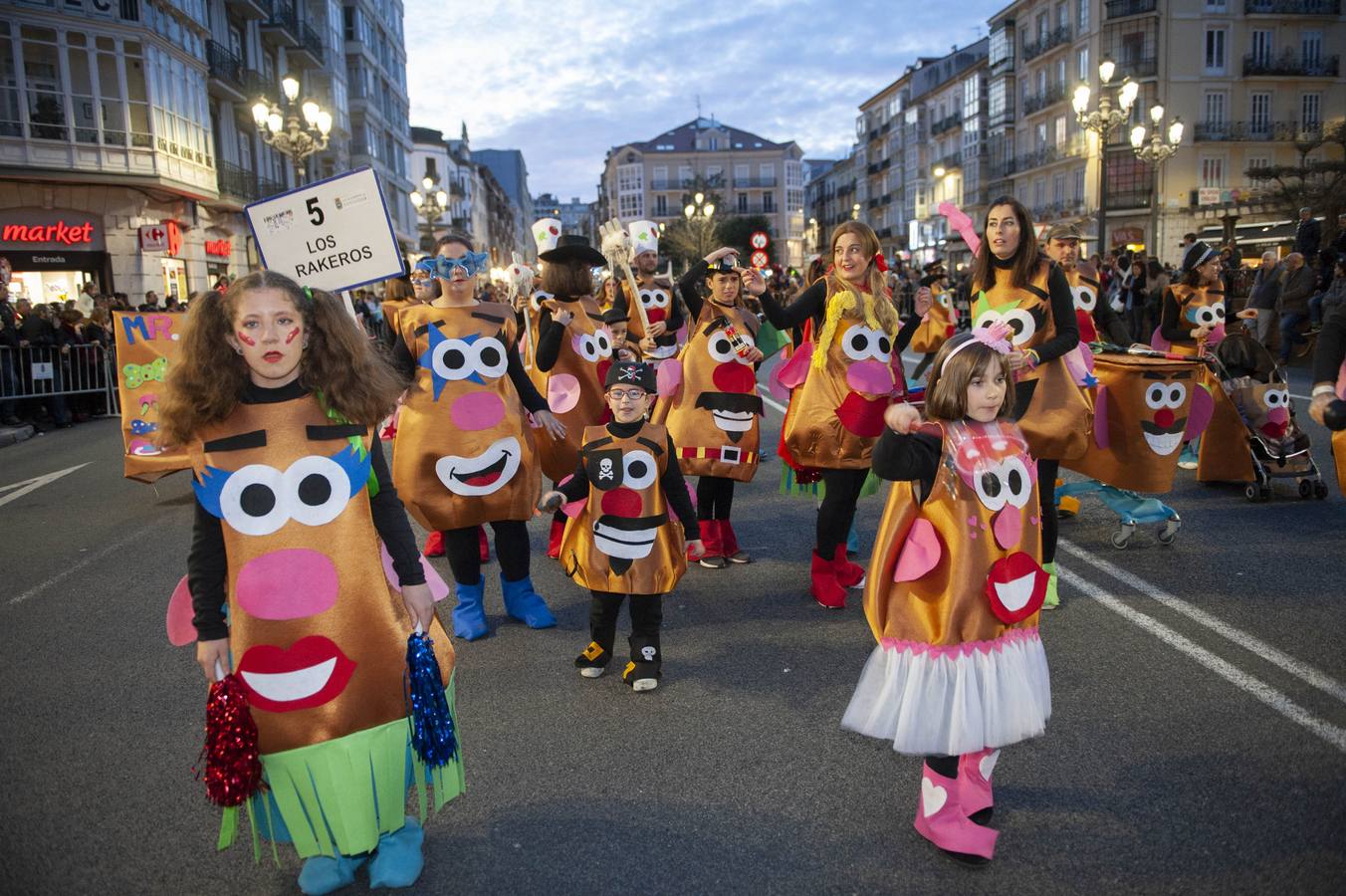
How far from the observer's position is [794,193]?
102250 millimetres

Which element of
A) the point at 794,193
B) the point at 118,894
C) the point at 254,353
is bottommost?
the point at 118,894

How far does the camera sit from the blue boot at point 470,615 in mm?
4855

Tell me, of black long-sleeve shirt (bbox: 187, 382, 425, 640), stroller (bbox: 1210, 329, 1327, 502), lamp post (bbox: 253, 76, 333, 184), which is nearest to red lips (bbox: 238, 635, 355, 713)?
black long-sleeve shirt (bbox: 187, 382, 425, 640)

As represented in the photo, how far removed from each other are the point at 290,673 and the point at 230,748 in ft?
0.76

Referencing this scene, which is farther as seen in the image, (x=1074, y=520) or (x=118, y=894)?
(x=1074, y=520)

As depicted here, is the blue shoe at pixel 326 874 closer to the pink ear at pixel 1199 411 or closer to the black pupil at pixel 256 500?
the black pupil at pixel 256 500

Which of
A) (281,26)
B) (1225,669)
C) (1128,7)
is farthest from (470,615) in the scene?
(1128,7)

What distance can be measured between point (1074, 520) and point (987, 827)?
176 inches

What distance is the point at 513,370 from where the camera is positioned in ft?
16.0

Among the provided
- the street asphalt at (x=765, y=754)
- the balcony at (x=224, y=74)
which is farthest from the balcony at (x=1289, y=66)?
the street asphalt at (x=765, y=754)

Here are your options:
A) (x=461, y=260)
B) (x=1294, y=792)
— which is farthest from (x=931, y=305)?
(x=1294, y=792)

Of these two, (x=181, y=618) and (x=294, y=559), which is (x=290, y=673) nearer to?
(x=294, y=559)

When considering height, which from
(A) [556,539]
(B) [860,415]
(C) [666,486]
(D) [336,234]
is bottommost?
(A) [556,539]

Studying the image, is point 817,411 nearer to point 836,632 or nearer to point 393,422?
point 836,632
